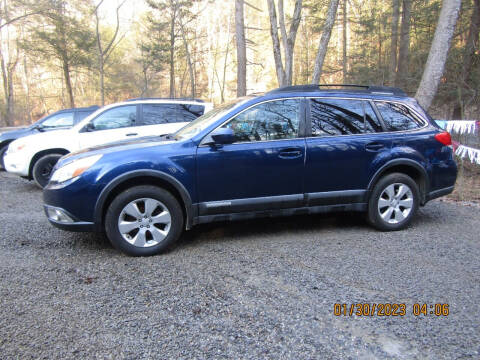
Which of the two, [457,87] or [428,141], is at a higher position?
[457,87]

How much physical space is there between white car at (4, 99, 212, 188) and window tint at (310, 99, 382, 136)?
12.3 ft

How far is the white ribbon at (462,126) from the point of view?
298 inches

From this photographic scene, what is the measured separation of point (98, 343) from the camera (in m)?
2.37

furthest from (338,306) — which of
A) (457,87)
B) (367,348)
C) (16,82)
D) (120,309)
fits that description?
(16,82)

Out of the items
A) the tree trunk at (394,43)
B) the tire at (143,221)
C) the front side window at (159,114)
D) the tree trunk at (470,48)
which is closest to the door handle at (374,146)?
the tire at (143,221)

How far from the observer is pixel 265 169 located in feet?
13.4

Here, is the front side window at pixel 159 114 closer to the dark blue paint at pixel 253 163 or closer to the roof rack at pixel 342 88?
the dark blue paint at pixel 253 163

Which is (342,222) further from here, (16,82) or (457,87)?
(16,82)

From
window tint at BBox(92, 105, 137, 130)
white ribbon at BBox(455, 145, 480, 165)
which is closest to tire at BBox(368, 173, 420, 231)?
white ribbon at BBox(455, 145, 480, 165)

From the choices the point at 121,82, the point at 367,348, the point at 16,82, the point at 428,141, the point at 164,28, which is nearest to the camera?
the point at 367,348

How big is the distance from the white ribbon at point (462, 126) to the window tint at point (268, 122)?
5.20 m

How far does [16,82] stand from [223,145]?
46863 millimetres

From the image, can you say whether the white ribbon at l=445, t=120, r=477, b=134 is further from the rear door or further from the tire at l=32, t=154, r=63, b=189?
the tire at l=32, t=154, r=63, b=189

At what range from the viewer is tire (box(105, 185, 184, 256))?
12.3 ft
